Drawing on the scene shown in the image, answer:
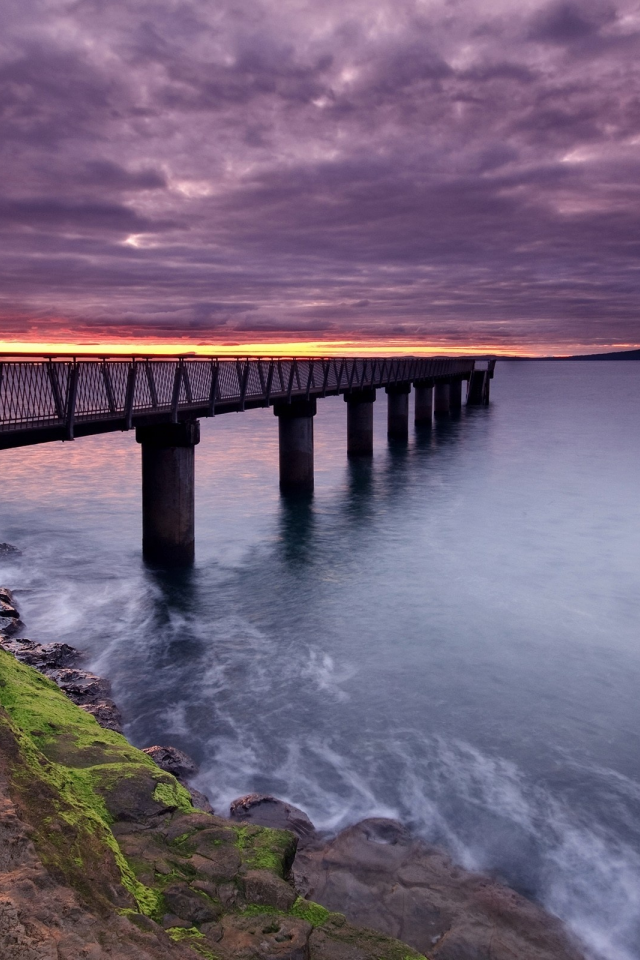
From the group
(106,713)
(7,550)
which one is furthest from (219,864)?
(7,550)

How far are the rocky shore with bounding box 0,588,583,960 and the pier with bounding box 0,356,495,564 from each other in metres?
6.02

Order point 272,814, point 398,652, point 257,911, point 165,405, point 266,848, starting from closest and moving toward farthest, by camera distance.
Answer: point 257,911, point 266,848, point 272,814, point 398,652, point 165,405

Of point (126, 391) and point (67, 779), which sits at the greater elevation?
point (126, 391)

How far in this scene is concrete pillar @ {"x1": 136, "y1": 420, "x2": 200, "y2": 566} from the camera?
19.5 m

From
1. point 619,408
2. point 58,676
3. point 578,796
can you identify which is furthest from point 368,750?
point 619,408

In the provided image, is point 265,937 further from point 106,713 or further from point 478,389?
point 478,389

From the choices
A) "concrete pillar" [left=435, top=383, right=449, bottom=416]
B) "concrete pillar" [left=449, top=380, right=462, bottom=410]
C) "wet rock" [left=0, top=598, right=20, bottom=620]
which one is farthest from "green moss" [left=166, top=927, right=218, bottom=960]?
"concrete pillar" [left=449, top=380, right=462, bottom=410]

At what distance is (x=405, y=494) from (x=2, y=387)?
2246 cm

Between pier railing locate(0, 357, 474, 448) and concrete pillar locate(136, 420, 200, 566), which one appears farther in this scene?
concrete pillar locate(136, 420, 200, 566)

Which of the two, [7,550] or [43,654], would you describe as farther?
[7,550]

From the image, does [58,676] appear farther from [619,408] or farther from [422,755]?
[619,408]

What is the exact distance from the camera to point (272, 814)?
9.11 meters

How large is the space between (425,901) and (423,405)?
54791 mm

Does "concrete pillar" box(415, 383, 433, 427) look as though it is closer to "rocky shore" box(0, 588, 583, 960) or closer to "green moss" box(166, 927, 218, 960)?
"rocky shore" box(0, 588, 583, 960)
